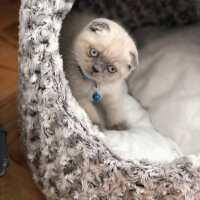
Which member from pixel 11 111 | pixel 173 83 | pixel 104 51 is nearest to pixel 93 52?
pixel 104 51

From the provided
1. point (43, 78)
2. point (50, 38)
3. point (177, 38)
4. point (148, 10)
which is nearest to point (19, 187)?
point (43, 78)

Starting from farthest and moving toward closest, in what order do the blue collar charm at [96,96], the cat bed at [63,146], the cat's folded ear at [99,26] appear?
the blue collar charm at [96,96], the cat's folded ear at [99,26], the cat bed at [63,146]

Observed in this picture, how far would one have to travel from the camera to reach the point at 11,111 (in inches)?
55.8

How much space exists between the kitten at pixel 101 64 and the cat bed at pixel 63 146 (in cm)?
17

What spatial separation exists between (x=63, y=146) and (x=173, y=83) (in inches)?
27.9

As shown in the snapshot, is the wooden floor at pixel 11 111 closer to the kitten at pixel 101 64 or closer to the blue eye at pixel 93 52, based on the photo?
the kitten at pixel 101 64

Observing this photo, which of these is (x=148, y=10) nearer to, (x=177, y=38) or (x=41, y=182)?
(x=177, y=38)

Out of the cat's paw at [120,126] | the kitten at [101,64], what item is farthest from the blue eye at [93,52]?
the cat's paw at [120,126]

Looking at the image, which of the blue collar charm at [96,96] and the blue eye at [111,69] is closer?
the blue eye at [111,69]

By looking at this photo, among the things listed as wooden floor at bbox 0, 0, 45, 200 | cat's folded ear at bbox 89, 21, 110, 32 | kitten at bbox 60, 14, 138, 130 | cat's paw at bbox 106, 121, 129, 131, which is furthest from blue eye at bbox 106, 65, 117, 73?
wooden floor at bbox 0, 0, 45, 200

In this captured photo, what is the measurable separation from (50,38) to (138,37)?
88cm

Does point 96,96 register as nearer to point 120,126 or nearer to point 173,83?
point 120,126

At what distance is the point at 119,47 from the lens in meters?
1.07

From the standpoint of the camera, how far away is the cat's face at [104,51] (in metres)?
1.05
